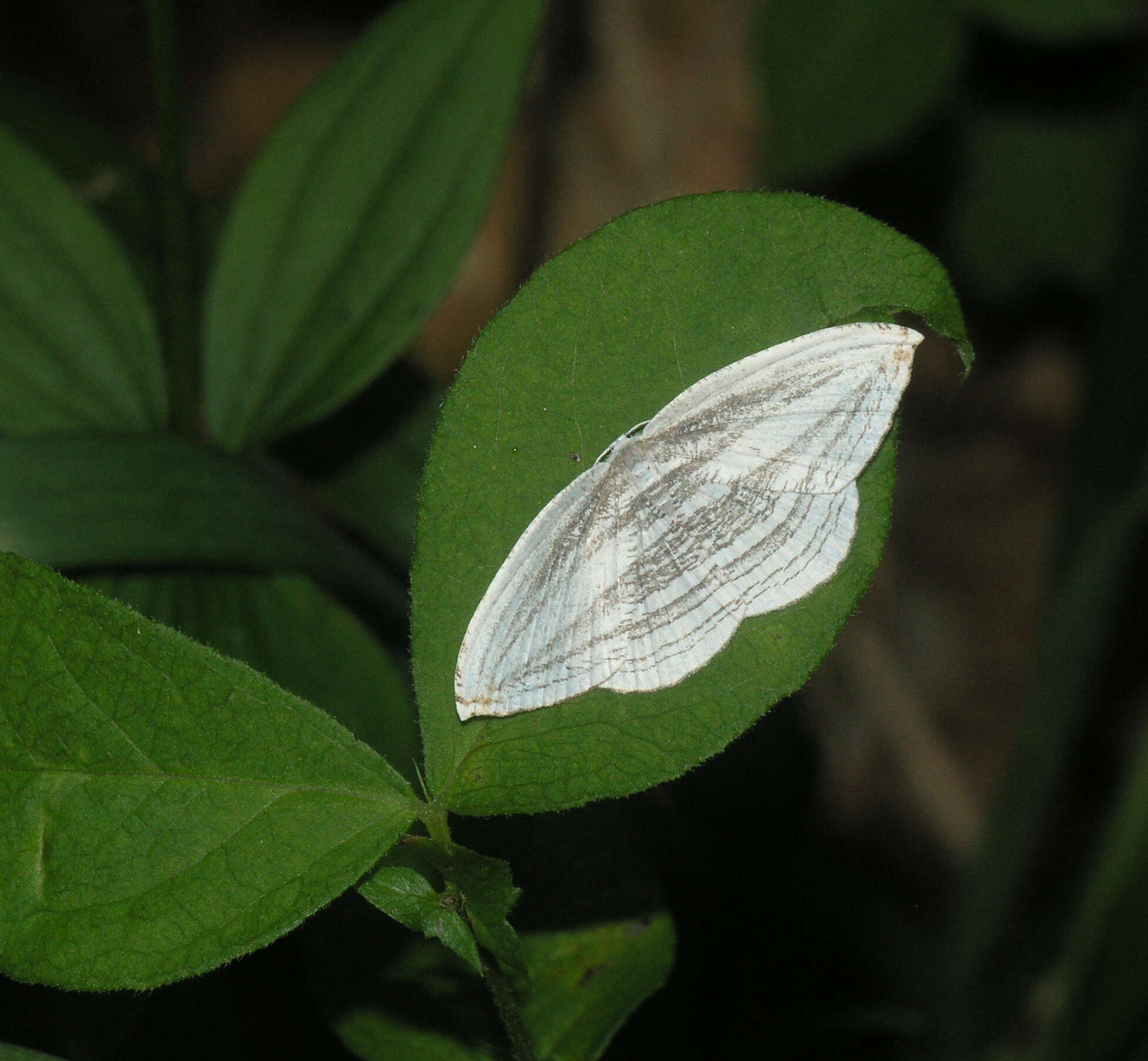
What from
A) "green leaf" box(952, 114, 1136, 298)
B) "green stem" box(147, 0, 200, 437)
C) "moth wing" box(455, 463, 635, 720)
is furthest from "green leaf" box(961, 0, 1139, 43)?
"moth wing" box(455, 463, 635, 720)

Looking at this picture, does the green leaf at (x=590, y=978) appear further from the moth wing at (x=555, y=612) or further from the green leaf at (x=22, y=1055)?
the green leaf at (x=22, y=1055)

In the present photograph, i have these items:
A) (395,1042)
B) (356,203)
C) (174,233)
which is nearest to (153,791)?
(395,1042)

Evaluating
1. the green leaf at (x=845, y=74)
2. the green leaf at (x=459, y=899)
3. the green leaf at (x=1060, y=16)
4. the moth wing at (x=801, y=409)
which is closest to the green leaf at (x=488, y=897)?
the green leaf at (x=459, y=899)

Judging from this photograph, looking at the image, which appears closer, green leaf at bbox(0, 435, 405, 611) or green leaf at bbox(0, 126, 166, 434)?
green leaf at bbox(0, 435, 405, 611)

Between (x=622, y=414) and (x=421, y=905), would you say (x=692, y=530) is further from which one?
(x=421, y=905)

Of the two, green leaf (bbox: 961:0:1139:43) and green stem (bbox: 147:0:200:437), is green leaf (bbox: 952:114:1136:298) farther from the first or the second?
green stem (bbox: 147:0:200:437)

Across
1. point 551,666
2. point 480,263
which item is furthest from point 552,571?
point 480,263
